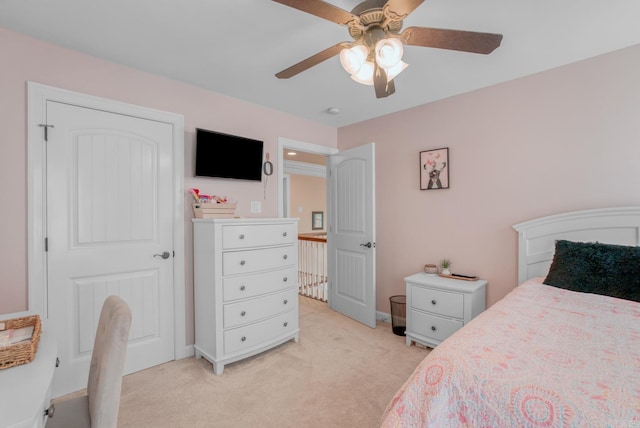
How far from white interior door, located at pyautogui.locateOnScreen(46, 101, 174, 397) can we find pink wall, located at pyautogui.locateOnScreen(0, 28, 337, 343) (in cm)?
14

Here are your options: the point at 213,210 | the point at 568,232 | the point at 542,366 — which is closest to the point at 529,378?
the point at 542,366

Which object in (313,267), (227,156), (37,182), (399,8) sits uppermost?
(399,8)

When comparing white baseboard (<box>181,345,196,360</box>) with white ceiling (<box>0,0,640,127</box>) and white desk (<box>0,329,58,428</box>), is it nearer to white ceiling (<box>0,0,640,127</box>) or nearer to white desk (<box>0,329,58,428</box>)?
white desk (<box>0,329,58,428</box>)

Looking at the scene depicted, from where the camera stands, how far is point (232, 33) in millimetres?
1878

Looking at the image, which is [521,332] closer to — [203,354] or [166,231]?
[203,354]

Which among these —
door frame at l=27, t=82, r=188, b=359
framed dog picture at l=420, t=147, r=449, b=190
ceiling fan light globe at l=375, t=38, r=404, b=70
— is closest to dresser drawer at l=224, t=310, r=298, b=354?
door frame at l=27, t=82, r=188, b=359

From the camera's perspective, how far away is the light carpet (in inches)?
70.9

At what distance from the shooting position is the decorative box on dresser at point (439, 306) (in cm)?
250

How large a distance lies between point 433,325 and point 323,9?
2522mm

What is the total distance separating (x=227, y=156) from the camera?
110 inches

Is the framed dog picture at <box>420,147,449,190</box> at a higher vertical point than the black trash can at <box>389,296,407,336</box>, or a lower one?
higher

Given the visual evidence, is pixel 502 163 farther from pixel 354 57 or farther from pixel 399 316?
pixel 354 57

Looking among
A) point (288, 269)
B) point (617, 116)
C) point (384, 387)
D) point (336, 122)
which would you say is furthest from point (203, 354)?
point (617, 116)

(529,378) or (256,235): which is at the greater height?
(256,235)
